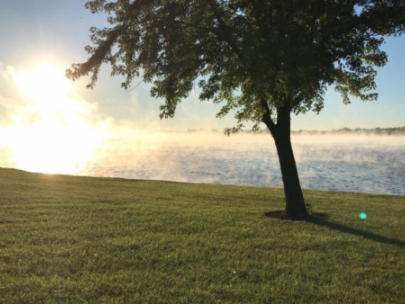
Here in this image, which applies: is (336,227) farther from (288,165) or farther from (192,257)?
(192,257)

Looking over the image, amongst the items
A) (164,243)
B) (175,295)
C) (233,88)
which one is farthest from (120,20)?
(175,295)

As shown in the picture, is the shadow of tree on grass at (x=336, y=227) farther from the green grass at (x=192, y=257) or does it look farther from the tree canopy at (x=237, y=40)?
the tree canopy at (x=237, y=40)

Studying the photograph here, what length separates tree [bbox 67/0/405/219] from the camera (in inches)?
496

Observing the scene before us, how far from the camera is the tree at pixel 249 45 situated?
12.6 m

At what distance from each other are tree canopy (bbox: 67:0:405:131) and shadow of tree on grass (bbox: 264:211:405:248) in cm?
404

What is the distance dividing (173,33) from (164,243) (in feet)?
27.3

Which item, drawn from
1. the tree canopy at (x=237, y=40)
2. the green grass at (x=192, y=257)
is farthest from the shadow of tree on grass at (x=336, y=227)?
the tree canopy at (x=237, y=40)

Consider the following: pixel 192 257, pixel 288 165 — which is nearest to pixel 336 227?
pixel 288 165

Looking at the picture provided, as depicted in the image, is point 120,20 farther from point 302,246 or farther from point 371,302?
point 371,302

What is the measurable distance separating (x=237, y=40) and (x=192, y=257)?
911cm

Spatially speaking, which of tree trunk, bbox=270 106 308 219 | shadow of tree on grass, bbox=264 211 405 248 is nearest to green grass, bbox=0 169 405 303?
shadow of tree on grass, bbox=264 211 405 248

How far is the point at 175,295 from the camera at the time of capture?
256 inches

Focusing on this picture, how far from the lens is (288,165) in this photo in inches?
589

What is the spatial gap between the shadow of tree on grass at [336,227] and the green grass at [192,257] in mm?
75
